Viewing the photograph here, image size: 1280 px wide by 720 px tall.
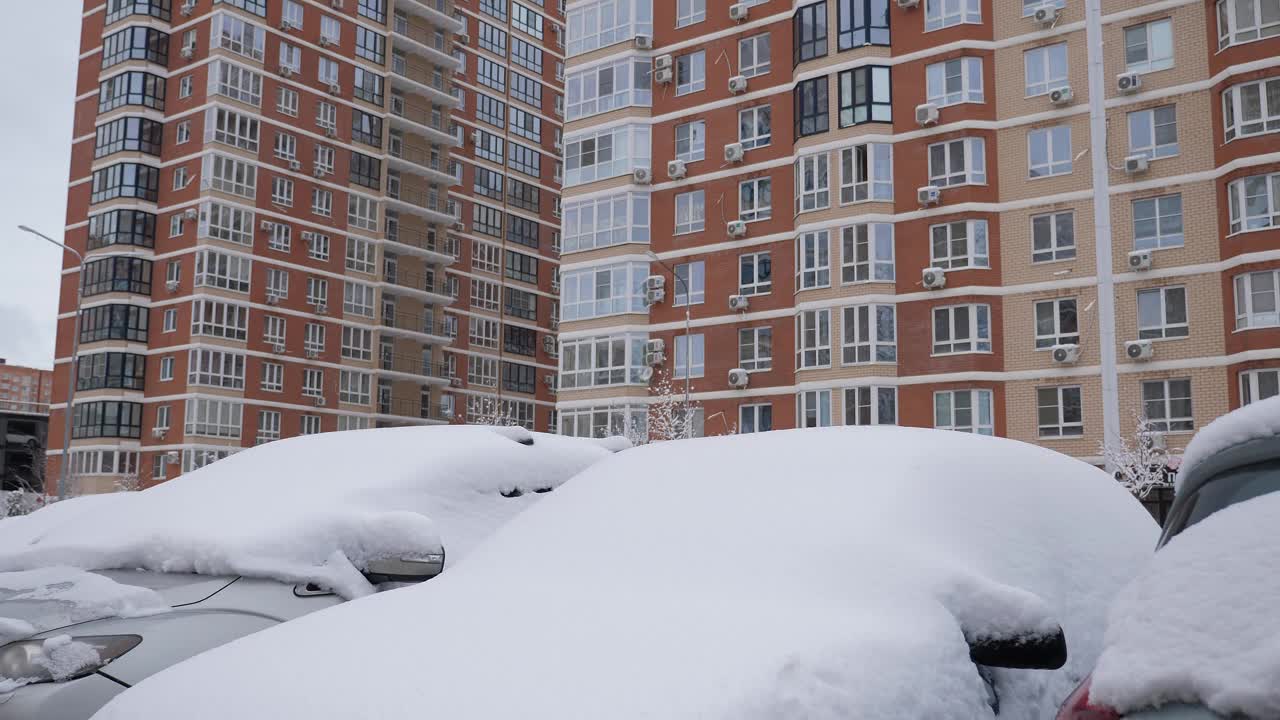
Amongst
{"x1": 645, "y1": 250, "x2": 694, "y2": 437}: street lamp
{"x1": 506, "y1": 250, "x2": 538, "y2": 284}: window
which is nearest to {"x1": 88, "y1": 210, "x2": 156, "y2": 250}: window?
{"x1": 506, "y1": 250, "x2": 538, "y2": 284}: window

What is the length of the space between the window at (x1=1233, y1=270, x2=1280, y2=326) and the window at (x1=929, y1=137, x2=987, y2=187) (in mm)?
7506

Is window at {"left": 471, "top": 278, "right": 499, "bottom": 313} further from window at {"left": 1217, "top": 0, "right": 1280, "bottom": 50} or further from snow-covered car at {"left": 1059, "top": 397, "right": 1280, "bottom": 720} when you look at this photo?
snow-covered car at {"left": 1059, "top": 397, "right": 1280, "bottom": 720}

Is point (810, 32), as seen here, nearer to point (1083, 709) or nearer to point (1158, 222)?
point (1158, 222)

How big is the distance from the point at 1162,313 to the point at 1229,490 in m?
28.6

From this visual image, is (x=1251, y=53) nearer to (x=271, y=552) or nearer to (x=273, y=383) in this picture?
(x=271, y=552)

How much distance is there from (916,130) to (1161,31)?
7023 mm

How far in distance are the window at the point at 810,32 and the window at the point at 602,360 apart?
1098 cm

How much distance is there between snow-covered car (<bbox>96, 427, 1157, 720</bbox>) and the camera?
2.32 meters

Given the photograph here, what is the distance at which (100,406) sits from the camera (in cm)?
4628

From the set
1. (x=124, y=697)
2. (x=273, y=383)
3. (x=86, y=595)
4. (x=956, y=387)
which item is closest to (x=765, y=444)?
(x=124, y=697)

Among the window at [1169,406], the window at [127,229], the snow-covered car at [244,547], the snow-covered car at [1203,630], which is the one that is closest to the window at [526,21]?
the window at [127,229]

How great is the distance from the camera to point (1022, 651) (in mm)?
2723

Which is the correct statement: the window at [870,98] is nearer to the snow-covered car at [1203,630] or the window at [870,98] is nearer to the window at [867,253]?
the window at [867,253]

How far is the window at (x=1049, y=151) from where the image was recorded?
97.1 feet
